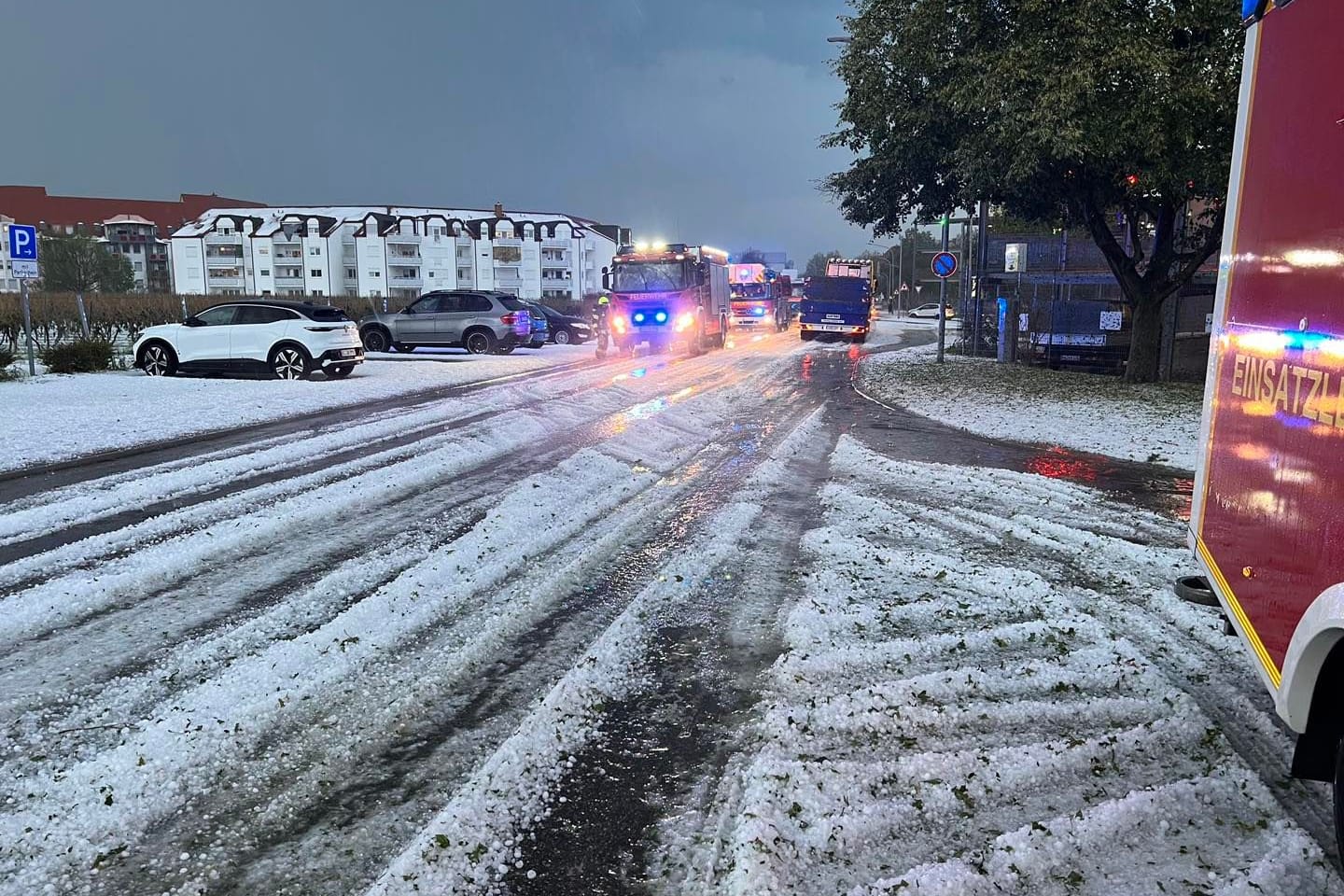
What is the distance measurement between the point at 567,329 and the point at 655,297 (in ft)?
33.4

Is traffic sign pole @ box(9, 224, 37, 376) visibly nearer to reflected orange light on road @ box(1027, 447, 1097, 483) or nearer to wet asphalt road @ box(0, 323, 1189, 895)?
wet asphalt road @ box(0, 323, 1189, 895)

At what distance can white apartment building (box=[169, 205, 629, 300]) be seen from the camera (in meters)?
99.6

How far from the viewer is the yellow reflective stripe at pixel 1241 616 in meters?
2.94

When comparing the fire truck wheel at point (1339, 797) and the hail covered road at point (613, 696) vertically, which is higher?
the fire truck wheel at point (1339, 797)

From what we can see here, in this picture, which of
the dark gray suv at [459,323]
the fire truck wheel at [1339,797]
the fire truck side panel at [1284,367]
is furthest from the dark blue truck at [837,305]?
Result: the fire truck wheel at [1339,797]

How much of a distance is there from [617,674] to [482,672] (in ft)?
2.19

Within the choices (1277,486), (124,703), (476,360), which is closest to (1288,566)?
(1277,486)

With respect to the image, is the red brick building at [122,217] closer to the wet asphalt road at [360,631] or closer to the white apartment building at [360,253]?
the white apartment building at [360,253]

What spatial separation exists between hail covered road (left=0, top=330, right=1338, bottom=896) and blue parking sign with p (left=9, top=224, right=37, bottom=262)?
11867mm

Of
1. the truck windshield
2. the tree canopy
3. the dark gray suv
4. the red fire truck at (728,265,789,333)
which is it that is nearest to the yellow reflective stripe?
the tree canopy

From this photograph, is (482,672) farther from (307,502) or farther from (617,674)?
(307,502)

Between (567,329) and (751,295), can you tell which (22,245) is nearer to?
(567,329)

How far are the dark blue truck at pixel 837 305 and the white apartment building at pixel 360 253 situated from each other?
221 ft

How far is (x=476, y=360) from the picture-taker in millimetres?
24031
